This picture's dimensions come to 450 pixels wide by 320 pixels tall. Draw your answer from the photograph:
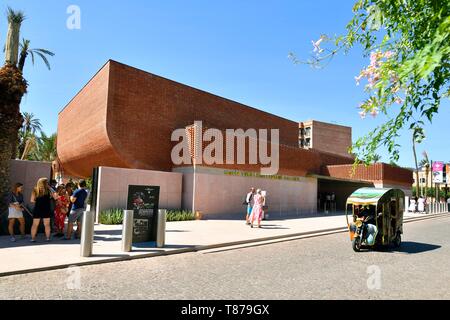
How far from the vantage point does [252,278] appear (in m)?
6.71

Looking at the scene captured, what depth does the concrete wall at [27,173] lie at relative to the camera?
11794 millimetres

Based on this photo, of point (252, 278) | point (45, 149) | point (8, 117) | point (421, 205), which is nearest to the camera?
point (252, 278)

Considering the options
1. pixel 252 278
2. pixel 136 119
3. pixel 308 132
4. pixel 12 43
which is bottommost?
pixel 252 278

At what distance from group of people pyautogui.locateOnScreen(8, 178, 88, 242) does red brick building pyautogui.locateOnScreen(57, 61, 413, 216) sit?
9.77m

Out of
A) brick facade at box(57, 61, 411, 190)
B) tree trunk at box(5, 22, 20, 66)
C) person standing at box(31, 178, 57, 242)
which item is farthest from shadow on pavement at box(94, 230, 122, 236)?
brick facade at box(57, 61, 411, 190)

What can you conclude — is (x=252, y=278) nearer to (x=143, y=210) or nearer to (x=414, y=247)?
(x=143, y=210)

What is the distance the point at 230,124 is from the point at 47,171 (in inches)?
716

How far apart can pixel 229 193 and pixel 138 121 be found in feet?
24.5

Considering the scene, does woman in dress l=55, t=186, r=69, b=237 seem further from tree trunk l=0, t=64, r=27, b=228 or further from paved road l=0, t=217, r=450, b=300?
paved road l=0, t=217, r=450, b=300

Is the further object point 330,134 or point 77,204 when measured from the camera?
point 330,134

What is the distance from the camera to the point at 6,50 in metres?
13.5

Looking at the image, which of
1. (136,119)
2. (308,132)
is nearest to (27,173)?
(136,119)

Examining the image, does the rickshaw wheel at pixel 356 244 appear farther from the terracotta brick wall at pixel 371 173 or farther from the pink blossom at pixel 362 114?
the terracotta brick wall at pixel 371 173

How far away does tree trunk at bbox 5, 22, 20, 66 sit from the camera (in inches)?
526
